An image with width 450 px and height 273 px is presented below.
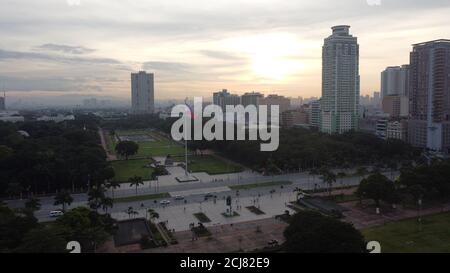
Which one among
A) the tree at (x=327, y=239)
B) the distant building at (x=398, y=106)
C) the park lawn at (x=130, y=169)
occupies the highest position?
the distant building at (x=398, y=106)

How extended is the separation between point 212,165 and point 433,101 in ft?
65.7

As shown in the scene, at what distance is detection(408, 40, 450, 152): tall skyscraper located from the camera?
2953 cm

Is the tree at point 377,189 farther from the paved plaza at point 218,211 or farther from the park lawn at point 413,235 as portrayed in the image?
the paved plaza at point 218,211

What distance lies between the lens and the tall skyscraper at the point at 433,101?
29531 mm

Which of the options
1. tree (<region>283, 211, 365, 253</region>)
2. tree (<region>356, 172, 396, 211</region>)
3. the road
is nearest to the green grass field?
the road

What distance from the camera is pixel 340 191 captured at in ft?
57.7

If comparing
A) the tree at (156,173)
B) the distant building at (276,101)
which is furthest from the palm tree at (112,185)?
the distant building at (276,101)

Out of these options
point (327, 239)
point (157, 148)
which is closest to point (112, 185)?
point (327, 239)

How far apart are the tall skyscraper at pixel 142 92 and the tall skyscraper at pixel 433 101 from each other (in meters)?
69.3

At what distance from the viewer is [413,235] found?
11484mm

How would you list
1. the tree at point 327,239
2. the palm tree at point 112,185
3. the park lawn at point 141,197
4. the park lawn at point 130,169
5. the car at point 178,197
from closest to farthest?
the tree at point 327,239 < the park lawn at point 141,197 < the car at point 178,197 < the palm tree at point 112,185 < the park lawn at point 130,169
